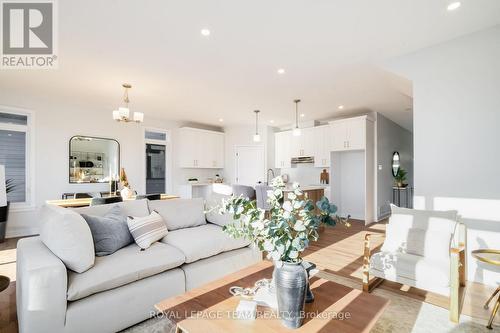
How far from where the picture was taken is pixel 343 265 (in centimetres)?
327

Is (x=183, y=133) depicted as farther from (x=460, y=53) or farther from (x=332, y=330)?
(x=332, y=330)

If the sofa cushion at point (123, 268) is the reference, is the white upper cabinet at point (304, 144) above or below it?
above

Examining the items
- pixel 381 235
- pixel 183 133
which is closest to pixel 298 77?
pixel 381 235

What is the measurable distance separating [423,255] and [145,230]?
2.72 meters

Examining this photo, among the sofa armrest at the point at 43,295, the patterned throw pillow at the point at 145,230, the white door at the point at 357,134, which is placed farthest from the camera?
the white door at the point at 357,134

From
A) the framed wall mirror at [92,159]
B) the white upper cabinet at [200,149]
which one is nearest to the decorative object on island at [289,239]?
the framed wall mirror at [92,159]

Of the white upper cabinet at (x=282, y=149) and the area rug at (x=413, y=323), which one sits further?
the white upper cabinet at (x=282, y=149)

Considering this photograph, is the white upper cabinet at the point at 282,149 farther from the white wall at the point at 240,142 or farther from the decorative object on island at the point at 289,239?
the decorative object on island at the point at 289,239

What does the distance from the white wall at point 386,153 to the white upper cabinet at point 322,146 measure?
115 centimetres

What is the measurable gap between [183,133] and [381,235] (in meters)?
5.39

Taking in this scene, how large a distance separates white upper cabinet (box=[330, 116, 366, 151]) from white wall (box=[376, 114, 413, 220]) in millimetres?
619

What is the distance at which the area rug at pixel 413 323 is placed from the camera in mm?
1897

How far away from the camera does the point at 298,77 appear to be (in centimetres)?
385

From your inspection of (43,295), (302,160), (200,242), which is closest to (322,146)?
(302,160)
